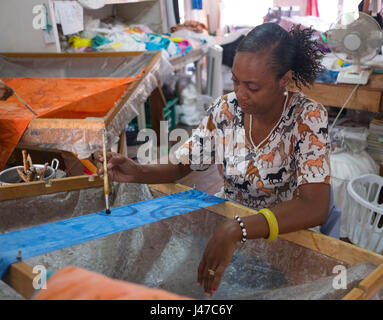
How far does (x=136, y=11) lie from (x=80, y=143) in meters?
2.96

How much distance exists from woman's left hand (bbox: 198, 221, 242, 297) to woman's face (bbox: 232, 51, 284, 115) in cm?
45

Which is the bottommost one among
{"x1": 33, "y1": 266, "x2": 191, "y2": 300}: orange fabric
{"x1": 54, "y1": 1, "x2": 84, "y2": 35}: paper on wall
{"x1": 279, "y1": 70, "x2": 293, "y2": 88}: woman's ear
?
{"x1": 33, "y1": 266, "x2": 191, "y2": 300}: orange fabric

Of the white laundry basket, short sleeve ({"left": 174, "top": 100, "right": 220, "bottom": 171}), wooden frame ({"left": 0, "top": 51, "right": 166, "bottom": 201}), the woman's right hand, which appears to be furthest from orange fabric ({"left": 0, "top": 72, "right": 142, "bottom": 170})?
the white laundry basket

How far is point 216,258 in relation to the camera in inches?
33.9

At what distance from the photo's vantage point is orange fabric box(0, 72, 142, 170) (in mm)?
1780

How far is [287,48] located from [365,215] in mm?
1292

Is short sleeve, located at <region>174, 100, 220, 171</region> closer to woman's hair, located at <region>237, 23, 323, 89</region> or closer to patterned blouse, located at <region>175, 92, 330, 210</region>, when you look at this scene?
patterned blouse, located at <region>175, 92, 330, 210</region>

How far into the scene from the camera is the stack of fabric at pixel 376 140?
2.53 m

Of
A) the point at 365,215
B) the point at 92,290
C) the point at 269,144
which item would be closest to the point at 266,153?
the point at 269,144

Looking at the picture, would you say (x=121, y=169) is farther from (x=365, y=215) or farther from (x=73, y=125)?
(x=365, y=215)

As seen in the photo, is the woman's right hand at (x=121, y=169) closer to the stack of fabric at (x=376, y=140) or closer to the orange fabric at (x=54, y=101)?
the orange fabric at (x=54, y=101)

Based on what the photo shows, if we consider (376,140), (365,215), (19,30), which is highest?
(19,30)

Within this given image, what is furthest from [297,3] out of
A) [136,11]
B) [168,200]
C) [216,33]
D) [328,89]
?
[168,200]

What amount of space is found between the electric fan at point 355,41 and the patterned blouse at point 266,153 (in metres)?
1.32
